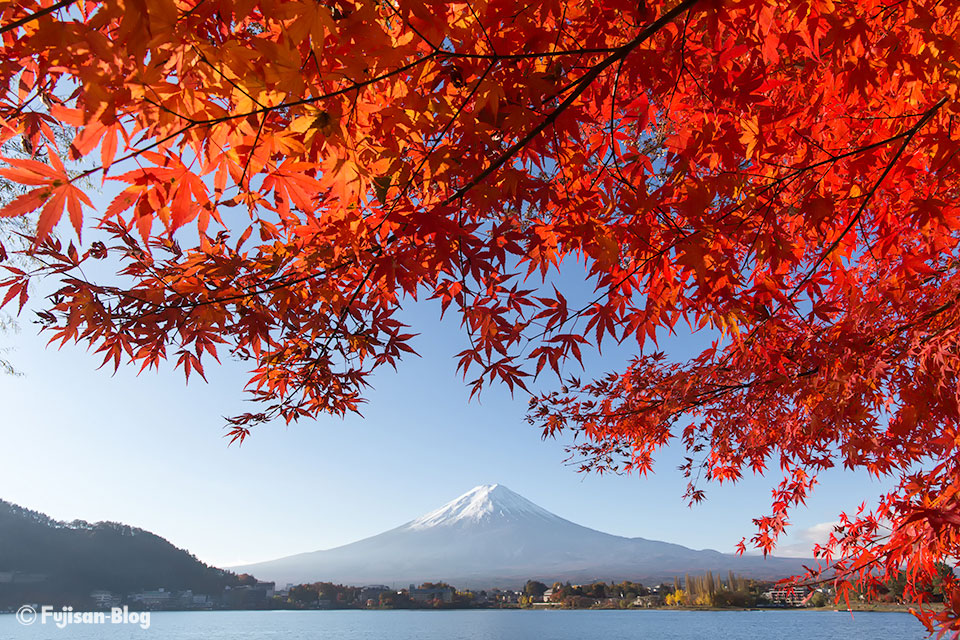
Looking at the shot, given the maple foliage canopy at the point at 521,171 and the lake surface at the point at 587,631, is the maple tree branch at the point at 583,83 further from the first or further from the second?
the lake surface at the point at 587,631

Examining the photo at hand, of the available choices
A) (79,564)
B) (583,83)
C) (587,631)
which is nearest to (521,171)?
(583,83)

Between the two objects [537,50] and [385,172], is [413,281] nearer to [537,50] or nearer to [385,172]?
[385,172]

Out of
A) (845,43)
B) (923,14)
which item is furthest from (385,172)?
(923,14)

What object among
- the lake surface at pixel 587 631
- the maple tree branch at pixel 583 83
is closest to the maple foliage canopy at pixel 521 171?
the maple tree branch at pixel 583 83

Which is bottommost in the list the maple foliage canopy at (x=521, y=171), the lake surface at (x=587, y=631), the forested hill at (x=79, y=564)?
the lake surface at (x=587, y=631)

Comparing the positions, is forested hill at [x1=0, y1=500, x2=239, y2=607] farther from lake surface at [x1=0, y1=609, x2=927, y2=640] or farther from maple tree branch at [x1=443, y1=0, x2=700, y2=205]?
maple tree branch at [x1=443, y1=0, x2=700, y2=205]

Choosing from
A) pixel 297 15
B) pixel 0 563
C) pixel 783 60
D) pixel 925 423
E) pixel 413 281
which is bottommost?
pixel 0 563

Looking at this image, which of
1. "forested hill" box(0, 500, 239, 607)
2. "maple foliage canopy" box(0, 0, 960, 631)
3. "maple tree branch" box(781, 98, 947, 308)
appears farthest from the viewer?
"forested hill" box(0, 500, 239, 607)

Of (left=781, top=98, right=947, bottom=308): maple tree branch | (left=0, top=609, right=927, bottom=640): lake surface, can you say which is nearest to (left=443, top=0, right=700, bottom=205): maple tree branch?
(left=781, top=98, right=947, bottom=308): maple tree branch

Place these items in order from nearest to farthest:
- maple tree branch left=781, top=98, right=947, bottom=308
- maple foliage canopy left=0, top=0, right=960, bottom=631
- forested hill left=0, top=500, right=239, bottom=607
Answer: maple foliage canopy left=0, top=0, right=960, bottom=631 → maple tree branch left=781, top=98, right=947, bottom=308 → forested hill left=0, top=500, right=239, bottom=607

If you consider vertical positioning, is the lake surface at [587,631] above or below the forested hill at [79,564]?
below

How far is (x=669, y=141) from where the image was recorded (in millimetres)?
2027

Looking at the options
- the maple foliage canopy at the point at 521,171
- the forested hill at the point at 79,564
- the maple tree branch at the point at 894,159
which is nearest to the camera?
the maple foliage canopy at the point at 521,171

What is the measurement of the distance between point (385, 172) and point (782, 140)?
1.73 meters
